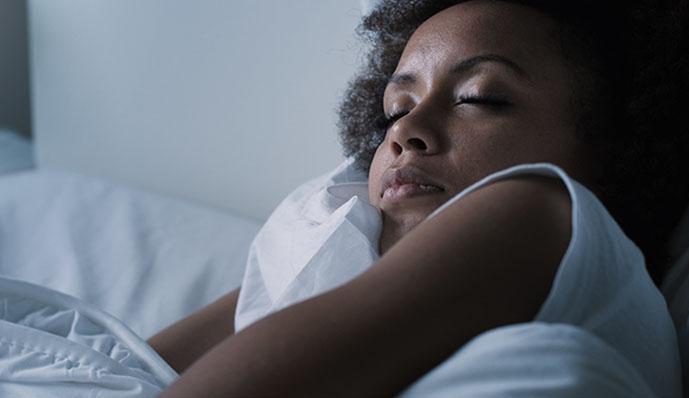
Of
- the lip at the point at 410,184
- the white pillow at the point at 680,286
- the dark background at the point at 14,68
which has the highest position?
the lip at the point at 410,184

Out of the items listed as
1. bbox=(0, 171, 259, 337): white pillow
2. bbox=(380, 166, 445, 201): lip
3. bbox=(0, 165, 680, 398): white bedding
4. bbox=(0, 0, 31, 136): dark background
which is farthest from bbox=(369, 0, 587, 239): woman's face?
bbox=(0, 0, 31, 136): dark background

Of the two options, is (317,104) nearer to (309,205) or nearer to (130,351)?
(309,205)

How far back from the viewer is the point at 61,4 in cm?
170

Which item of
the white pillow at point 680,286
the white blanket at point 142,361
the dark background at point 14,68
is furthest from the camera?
the dark background at point 14,68

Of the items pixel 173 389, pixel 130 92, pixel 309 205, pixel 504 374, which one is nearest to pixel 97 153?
pixel 130 92

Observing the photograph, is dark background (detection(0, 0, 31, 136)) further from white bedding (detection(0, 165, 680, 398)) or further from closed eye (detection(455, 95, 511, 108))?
closed eye (detection(455, 95, 511, 108))

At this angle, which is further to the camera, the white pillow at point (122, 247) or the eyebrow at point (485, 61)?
the white pillow at point (122, 247)

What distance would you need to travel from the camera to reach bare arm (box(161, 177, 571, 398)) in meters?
0.55

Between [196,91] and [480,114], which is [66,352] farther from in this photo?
[196,91]

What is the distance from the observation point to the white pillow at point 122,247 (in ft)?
4.01

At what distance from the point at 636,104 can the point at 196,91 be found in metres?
0.86

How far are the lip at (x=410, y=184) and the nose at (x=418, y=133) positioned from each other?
0.8 inches

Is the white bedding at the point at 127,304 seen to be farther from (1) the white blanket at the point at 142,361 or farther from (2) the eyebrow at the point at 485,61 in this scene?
(2) the eyebrow at the point at 485,61

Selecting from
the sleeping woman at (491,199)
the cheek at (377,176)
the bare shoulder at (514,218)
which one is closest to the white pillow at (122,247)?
the sleeping woman at (491,199)
